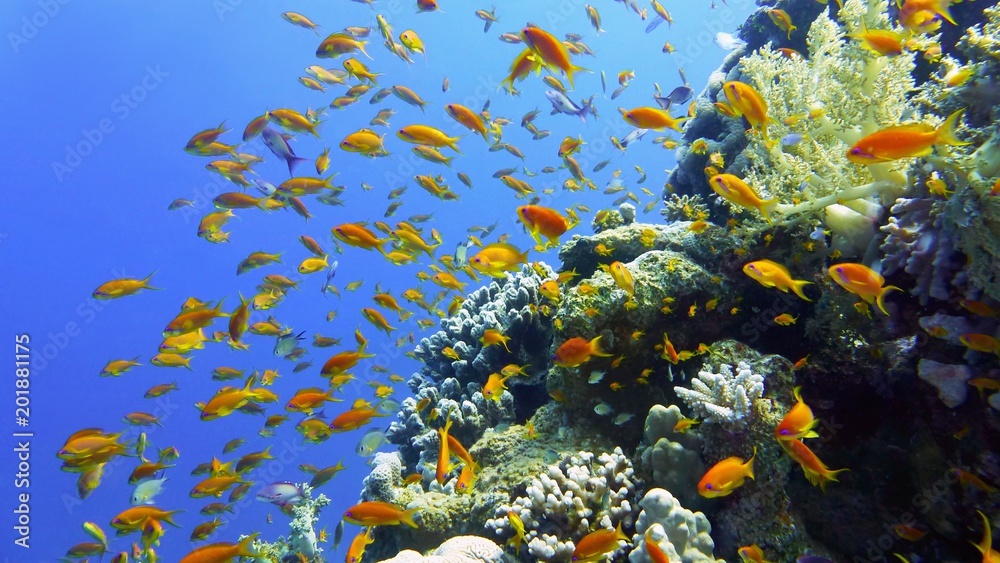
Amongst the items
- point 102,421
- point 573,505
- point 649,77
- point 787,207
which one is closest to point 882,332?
point 787,207

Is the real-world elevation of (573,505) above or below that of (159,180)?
below

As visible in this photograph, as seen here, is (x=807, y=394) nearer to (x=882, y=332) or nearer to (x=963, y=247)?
(x=882, y=332)

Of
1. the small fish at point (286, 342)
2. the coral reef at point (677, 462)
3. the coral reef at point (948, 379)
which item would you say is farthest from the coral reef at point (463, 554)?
the small fish at point (286, 342)

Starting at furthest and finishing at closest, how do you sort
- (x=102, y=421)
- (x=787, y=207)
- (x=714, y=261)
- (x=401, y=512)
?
1. (x=102, y=421)
2. (x=714, y=261)
3. (x=787, y=207)
4. (x=401, y=512)

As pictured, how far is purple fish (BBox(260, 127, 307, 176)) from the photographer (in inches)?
247

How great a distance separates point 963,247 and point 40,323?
9894cm

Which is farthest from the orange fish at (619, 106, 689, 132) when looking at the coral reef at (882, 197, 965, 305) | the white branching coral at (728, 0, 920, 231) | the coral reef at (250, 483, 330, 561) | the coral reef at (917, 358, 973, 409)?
the coral reef at (250, 483, 330, 561)

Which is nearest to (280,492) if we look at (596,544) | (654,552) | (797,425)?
(596,544)

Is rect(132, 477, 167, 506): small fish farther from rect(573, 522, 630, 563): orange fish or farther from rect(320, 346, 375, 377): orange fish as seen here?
rect(573, 522, 630, 563): orange fish

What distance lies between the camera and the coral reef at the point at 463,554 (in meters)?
3.41

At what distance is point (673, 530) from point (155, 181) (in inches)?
3606

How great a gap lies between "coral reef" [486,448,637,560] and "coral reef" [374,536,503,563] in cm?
17

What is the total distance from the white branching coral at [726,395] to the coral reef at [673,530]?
68 cm

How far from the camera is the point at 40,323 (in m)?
71.8
